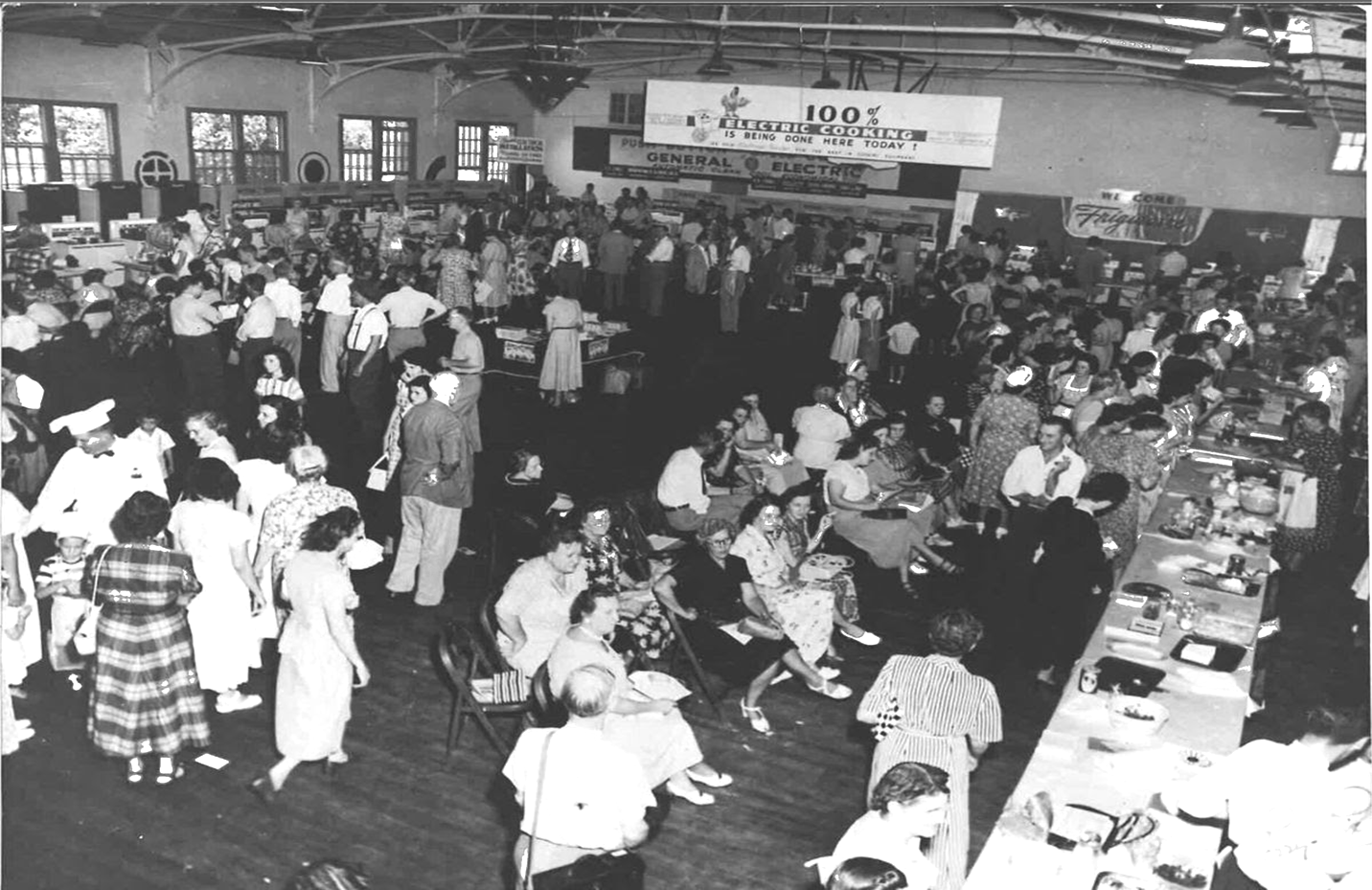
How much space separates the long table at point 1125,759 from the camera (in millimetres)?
3385

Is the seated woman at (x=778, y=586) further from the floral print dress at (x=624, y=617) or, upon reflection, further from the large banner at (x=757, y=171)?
the large banner at (x=757, y=171)

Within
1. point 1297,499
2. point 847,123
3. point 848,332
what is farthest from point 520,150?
point 1297,499

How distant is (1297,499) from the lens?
716 centimetres

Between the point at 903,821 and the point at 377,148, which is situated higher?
the point at 377,148

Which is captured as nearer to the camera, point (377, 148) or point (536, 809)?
point (536, 809)

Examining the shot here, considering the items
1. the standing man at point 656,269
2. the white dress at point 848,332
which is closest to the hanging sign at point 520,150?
the standing man at point 656,269

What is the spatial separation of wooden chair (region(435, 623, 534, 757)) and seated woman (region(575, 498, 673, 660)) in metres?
0.67

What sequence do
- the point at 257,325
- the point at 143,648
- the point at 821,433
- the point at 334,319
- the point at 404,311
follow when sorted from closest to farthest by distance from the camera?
the point at 143,648, the point at 821,433, the point at 257,325, the point at 404,311, the point at 334,319

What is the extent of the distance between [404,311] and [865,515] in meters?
4.56

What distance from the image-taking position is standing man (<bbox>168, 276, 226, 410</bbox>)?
28.3 feet

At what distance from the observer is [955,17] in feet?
49.9

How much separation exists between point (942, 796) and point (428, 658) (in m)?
3.22

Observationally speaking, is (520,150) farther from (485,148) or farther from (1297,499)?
(1297,499)

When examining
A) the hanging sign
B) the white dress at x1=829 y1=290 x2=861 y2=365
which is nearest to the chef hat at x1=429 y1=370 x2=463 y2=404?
the white dress at x1=829 y1=290 x2=861 y2=365
